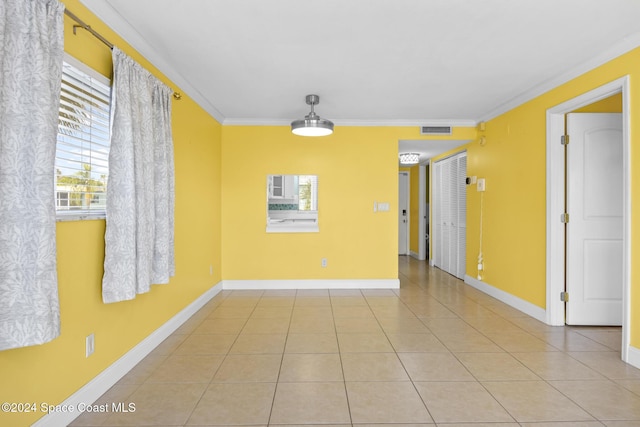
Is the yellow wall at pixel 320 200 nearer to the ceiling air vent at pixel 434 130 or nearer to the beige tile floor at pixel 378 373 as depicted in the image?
the ceiling air vent at pixel 434 130

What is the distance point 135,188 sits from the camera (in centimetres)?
236

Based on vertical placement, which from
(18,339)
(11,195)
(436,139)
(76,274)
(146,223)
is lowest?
(18,339)

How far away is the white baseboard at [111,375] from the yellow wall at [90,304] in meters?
0.04

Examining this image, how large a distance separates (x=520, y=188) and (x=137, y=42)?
13.7 feet

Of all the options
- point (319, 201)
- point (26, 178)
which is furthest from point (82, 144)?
point (319, 201)

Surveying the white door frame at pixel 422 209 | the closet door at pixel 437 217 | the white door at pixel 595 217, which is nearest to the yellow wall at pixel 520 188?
the white door at pixel 595 217

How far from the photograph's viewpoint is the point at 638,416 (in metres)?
2.03

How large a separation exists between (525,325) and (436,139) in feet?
9.35

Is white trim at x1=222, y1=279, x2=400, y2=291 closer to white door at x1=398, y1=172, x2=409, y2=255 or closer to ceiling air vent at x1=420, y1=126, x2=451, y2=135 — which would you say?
ceiling air vent at x1=420, y1=126, x2=451, y2=135

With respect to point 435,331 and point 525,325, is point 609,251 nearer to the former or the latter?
point 525,325

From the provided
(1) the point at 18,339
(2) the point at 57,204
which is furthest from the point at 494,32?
(1) the point at 18,339

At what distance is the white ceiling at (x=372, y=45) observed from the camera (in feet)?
7.54

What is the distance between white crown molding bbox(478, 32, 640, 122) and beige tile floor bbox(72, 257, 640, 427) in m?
2.47

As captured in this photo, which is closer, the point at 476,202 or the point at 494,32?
the point at 494,32
